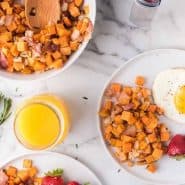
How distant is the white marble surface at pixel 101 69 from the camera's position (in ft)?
4.52

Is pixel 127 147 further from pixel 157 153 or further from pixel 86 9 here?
pixel 86 9

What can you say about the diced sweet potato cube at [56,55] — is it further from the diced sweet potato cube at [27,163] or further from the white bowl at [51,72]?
the diced sweet potato cube at [27,163]

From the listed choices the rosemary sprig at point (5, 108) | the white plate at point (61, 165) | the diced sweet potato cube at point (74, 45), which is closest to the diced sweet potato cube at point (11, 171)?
the white plate at point (61, 165)

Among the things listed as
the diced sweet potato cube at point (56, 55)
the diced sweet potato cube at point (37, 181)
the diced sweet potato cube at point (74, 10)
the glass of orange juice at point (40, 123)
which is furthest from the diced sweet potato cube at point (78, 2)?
the diced sweet potato cube at point (37, 181)

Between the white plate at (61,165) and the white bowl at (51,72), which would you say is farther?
the white plate at (61,165)

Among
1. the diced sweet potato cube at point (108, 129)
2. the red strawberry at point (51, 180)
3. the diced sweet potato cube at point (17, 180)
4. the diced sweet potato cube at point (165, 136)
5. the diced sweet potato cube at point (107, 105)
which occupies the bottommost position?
the red strawberry at point (51, 180)

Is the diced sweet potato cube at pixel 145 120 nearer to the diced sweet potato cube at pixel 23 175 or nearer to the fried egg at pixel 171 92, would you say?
the fried egg at pixel 171 92

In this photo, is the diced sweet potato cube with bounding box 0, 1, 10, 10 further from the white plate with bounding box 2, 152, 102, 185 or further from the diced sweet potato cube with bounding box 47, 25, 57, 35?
the white plate with bounding box 2, 152, 102, 185

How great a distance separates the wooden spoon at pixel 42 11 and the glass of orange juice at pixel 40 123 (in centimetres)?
18

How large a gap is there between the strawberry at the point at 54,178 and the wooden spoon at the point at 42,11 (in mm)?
363

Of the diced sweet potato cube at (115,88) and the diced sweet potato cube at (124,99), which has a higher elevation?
the diced sweet potato cube at (115,88)

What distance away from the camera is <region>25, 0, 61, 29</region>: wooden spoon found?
130 cm

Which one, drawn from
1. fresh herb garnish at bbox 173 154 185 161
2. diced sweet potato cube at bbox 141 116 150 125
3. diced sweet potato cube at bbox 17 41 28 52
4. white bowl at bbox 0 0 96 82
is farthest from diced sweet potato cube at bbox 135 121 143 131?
diced sweet potato cube at bbox 17 41 28 52

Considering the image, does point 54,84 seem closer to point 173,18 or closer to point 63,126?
point 63,126
